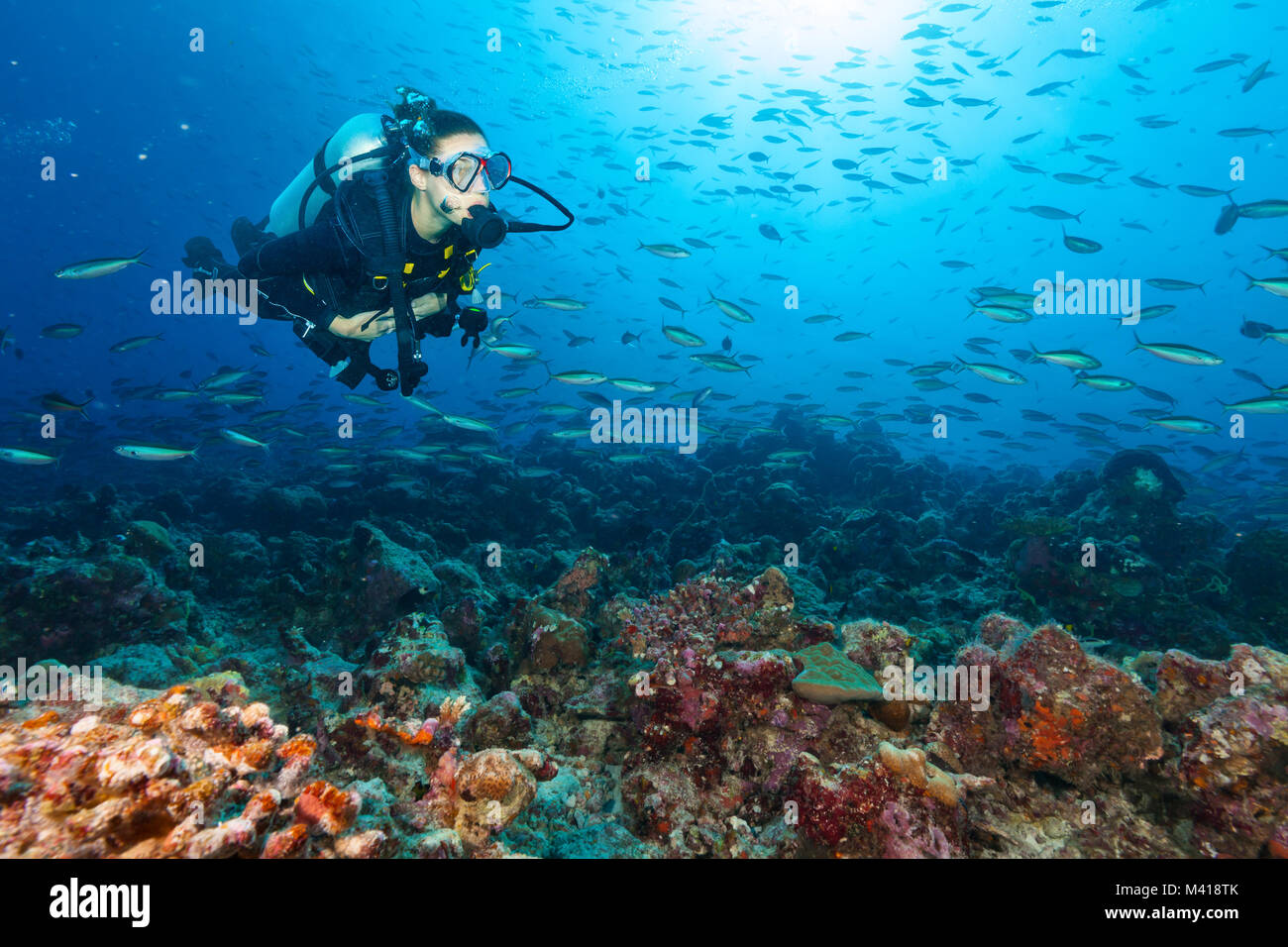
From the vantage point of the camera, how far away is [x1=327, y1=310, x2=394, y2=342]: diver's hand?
486 cm

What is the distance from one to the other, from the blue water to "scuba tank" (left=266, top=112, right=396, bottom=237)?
27.4 feet

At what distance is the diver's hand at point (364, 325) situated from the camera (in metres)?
4.86

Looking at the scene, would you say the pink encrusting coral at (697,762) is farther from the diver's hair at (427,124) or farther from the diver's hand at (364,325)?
the diver's hair at (427,124)

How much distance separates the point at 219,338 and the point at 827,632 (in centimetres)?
13230

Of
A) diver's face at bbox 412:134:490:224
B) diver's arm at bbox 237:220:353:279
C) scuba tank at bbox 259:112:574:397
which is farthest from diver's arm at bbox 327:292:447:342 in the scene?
diver's face at bbox 412:134:490:224

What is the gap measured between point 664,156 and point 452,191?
83102mm

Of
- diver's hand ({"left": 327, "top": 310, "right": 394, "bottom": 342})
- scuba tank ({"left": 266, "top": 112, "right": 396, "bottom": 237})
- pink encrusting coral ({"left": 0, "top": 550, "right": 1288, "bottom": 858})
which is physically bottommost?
pink encrusting coral ({"left": 0, "top": 550, "right": 1288, "bottom": 858})

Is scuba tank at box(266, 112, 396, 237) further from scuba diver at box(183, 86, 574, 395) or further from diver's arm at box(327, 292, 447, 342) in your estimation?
diver's arm at box(327, 292, 447, 342)

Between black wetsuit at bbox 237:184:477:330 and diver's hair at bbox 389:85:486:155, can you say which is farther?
diver's hair at bbox 389:85:486:155

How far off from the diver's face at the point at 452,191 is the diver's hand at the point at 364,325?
126 centimetres

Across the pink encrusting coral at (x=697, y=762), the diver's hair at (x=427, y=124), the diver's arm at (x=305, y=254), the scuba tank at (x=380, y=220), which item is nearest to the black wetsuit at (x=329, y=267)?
the diver's arm at (x=305, y=254)

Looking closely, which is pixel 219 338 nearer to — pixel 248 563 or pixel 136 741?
pixel 248 563

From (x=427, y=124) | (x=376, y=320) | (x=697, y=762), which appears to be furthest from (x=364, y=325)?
(x=697, y=762)
